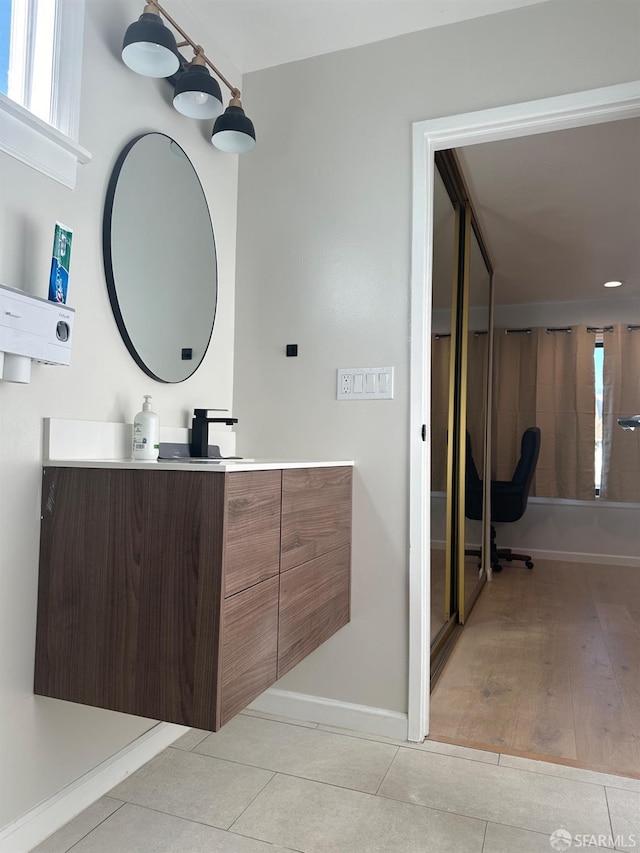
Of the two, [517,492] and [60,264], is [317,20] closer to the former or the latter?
[60,264]

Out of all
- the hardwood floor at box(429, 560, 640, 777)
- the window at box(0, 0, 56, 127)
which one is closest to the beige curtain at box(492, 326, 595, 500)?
the hardwood floor at box(429, 560, 640, 777)

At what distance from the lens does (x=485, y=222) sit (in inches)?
150

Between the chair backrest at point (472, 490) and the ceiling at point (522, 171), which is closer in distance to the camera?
the ceiling at point (522, 171)

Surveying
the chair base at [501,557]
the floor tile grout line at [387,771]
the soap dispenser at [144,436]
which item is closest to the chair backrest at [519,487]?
the chair base at [501,557]

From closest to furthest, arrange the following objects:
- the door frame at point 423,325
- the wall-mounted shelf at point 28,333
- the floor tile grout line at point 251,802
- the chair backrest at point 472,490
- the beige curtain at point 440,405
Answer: the wall-mounted shelf at point 28,333 → the floor tile grout line at point 251,802 → the door frame at point 423,325 → the beige curtain at point 440,405 → the chair backrest at point 472,490

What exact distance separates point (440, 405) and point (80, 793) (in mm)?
2098

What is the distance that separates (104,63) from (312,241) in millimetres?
881

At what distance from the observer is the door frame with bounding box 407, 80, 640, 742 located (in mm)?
1989

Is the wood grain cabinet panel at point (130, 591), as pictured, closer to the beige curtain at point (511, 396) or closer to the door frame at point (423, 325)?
the door frame at point (423, 325)

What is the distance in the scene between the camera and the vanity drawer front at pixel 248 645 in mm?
1338

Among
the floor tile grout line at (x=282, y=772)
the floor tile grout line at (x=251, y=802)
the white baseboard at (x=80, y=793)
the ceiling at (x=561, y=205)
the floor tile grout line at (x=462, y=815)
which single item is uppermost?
the ceiling at (x=561, y=205)

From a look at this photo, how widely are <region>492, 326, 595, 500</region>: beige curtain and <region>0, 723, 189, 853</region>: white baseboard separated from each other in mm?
4331

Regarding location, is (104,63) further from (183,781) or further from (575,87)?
(183,781)

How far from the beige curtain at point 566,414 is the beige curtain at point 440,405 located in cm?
270
